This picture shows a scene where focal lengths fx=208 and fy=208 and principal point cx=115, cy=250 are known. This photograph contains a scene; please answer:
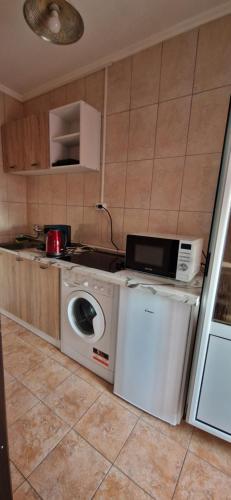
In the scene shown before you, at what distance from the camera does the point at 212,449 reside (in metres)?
1.13

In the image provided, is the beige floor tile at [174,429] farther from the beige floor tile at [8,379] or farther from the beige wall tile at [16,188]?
the beige wall tile at [16,188]

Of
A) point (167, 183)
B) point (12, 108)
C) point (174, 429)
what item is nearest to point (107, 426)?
point (174, 429)

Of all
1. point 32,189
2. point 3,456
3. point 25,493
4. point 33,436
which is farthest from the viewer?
point 32,189

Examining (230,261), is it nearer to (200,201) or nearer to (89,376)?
(200,201)

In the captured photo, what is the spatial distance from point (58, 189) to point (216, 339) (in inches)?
78.6

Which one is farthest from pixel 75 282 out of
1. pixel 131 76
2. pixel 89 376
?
pixel 131 76

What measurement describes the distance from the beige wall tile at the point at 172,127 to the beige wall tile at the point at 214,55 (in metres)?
0.15

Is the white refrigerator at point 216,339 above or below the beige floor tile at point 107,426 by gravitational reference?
above

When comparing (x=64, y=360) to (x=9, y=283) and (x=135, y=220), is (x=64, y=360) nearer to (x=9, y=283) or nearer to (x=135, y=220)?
(x=9, y=283)

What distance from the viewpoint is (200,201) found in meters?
1.47

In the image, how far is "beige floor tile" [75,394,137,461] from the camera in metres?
1.12

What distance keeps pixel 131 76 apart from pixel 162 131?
54cm

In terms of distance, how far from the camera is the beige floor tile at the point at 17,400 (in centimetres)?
126

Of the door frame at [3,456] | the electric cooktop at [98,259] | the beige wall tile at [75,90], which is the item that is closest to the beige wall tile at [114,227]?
the electric cooktop at [98,259]
